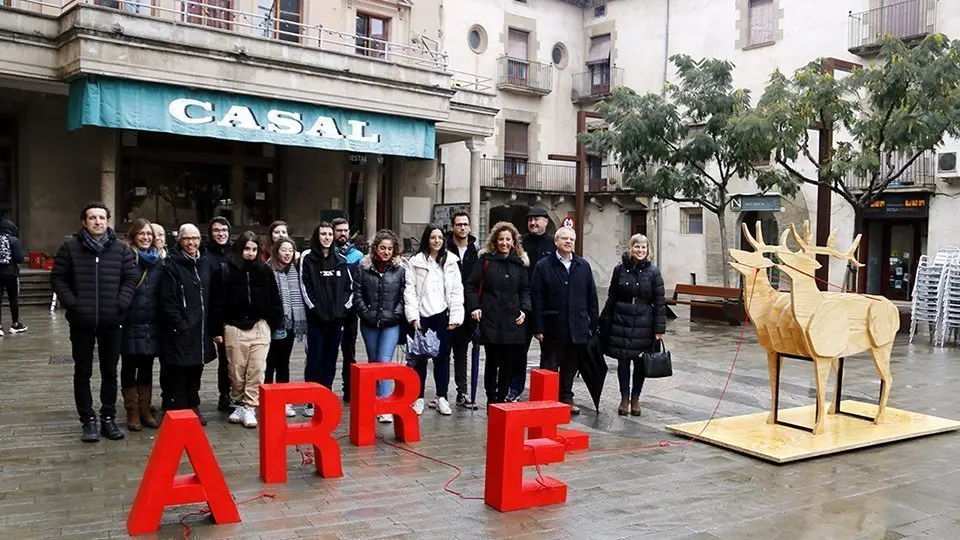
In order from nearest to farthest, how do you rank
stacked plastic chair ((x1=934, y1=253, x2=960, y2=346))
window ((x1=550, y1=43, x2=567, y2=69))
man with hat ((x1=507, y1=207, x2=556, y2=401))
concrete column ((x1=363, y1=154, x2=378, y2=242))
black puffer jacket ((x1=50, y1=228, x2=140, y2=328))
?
black puffer jacket ((x1=50, y1=228, x2=140, y2=328))
man with hat ((x1=507, y1=207, x2=556, y2=401))
stacked plastic chair ((x1=934, y1=253, x2=960, y2=346))
concrete column ((x1=363, y1=154, x2=378, y2=242))
window ((x1=550, y1=43, x2=567, y2=69))

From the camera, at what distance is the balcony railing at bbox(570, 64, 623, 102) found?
98.2ft

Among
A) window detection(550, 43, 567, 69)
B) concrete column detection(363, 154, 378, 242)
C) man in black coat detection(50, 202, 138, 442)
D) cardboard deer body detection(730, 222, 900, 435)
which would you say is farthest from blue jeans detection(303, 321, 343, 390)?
window detection(550, 43, 567, 69)

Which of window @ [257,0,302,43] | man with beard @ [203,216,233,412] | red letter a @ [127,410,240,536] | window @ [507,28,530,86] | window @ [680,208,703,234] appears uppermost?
window @ [507,28,530,86]

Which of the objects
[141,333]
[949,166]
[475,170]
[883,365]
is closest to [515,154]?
[475,170]

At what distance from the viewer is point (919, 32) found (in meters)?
21.5

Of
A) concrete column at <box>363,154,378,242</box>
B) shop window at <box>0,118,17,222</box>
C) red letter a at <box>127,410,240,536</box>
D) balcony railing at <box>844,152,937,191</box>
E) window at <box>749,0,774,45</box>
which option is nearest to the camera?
red letter a at <box>127,410,240,536</box>

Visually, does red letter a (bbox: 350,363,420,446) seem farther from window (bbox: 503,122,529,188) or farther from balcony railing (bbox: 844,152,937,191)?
window (bbox: 503,122,529,188)

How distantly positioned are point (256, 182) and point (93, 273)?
16.3m

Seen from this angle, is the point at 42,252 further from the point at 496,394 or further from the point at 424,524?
the point at 424,524

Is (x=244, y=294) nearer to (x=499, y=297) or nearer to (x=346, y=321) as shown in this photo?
(x=346, y=321)

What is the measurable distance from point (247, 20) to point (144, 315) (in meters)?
15.0

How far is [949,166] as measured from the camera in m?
21.2

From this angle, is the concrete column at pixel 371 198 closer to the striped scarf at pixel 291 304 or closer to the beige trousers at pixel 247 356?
the striped scarf at pixel 291 304

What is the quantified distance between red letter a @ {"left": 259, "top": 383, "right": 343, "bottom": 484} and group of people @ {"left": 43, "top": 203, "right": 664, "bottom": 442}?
1.65 m
